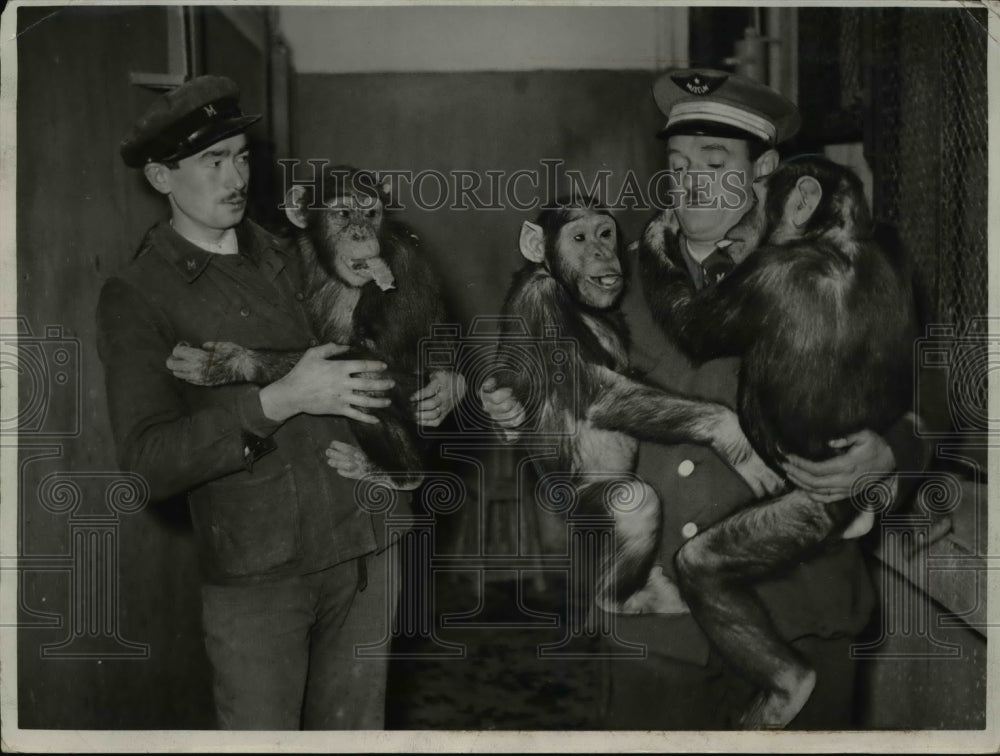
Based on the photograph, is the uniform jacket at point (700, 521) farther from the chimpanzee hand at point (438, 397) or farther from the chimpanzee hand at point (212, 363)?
the chimpanzee hand at point (212, 363)

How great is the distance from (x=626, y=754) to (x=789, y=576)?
0.86m

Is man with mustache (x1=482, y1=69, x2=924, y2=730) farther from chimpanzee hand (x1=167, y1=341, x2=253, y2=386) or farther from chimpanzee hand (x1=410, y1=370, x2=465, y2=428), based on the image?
chimpanzee hand (x1=167, y1=341, x2=253, y2=386)

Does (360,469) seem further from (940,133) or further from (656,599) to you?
(940,133)

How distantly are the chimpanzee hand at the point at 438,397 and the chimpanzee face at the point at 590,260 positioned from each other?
52 cm

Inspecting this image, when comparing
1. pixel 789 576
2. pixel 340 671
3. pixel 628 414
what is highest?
pixel 628 414

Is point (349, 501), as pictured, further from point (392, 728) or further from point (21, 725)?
point (21, 725)

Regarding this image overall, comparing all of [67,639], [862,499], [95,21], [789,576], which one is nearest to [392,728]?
[67,639]

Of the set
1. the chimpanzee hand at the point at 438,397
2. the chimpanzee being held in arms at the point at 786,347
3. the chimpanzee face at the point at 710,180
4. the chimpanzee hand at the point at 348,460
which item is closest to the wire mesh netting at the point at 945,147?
the chimpanzee being held in arms at the point at 786,347

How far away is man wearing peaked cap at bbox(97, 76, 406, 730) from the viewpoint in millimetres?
4828

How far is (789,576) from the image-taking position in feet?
16.4

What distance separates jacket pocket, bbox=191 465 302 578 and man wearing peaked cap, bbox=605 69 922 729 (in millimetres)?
1210

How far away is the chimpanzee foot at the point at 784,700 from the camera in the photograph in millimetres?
5016

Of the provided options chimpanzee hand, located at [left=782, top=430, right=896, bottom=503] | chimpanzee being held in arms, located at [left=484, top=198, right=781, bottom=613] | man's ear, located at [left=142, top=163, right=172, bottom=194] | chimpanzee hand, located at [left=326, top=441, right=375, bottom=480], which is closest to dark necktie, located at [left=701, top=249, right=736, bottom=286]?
chimpanzee being held in arms, located at [left=484, top=198, right=781, bottom=613]

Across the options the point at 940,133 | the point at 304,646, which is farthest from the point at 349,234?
the point at 940,133
